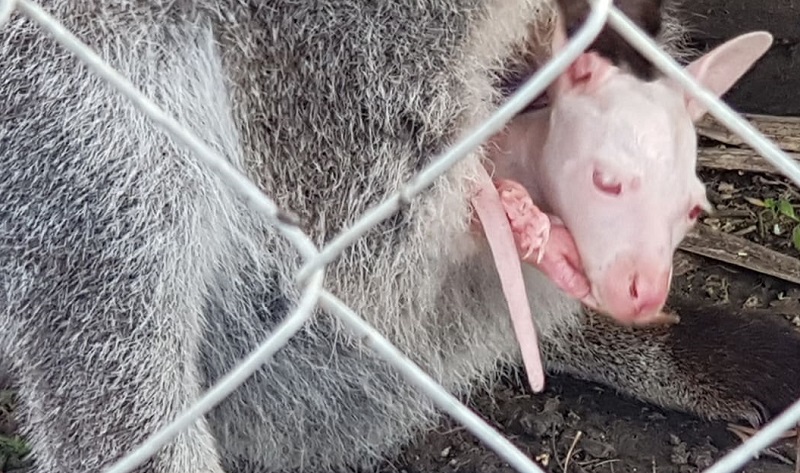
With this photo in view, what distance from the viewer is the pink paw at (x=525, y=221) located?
67.1 inches

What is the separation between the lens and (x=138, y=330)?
171 cm

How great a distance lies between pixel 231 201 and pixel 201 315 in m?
0.17

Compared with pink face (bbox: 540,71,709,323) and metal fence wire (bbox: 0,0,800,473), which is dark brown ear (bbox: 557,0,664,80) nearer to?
pink face (bbox: 540,71,709,323)

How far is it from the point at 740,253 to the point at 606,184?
3.29 feet

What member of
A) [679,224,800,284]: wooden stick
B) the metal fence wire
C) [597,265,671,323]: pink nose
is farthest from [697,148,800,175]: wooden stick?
the metal fence wire

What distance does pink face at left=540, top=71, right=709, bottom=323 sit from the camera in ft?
5.45

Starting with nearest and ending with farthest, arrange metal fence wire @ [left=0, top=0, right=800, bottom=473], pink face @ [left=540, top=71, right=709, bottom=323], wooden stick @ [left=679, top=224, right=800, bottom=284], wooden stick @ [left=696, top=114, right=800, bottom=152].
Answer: metal fence wire @ [left=0, top=0, right=800, bottom=473]
pink face @ [left=540, top=71, right=709, bottom=323]
wooden stick @ [left=679, top=224, right=800, bottom=284]
wooden stick @ [left=696, top=114, right=800, bottom=152]

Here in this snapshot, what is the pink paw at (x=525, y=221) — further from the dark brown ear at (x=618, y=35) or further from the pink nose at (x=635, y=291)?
the dark brown ear at (x=618, y=35)

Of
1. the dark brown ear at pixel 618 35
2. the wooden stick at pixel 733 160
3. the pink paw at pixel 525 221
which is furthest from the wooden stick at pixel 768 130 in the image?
the pink paw at pixel 525 221

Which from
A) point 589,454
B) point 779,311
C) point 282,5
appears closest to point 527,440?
point 589,454

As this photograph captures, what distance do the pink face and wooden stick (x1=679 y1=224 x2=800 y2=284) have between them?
2.81ft

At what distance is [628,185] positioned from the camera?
5.45ft

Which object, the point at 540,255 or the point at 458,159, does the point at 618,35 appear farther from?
the point at 458,159

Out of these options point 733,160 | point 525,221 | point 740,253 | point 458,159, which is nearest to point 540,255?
point 525,221
